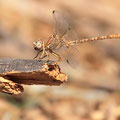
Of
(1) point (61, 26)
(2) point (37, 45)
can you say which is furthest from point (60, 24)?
(2) point (37, 45)

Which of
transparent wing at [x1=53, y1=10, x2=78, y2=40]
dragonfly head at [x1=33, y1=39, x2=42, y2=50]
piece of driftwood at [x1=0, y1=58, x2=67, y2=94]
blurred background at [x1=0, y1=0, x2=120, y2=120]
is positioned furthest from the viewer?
blurred background at [x1=0, y1=0, x2=120, y2=120]

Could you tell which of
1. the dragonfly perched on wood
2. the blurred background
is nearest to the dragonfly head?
the dragonfly perched on wood

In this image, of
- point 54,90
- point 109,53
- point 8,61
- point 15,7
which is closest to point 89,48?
point 109,53

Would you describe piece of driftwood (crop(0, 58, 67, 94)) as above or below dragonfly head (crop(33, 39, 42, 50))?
below

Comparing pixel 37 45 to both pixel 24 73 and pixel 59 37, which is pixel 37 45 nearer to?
pixel 59 37

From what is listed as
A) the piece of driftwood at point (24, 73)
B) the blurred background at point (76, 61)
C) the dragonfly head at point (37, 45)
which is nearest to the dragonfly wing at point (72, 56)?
the blurred background at point (76, 61)

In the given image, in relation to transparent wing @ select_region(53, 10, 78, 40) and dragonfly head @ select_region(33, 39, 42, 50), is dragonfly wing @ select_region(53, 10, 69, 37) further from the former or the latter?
dragonfly head @ select_region(33, 39, 42, 50)

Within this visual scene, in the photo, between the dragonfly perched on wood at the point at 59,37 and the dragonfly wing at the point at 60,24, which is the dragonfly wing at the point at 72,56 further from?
the dragonfly wing at the point at 60,24
